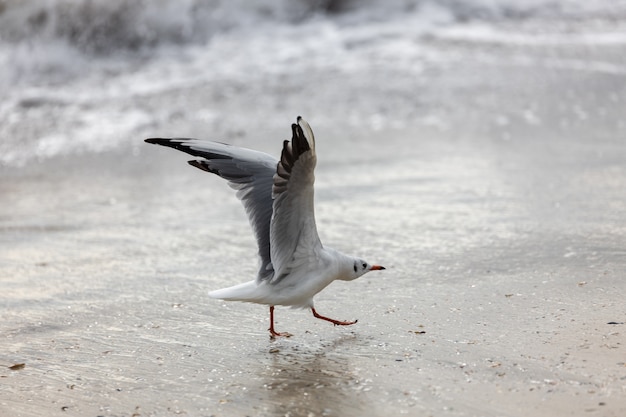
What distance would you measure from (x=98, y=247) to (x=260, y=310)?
1.37 meters

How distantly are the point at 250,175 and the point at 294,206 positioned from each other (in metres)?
0.42

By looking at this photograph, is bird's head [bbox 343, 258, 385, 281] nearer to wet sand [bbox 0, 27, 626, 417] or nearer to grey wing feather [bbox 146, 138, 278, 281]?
wet sand [bbox 0, 27, 626, 417]

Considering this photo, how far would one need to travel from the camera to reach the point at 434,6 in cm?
1257

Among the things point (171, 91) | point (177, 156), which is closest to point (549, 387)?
point (177, 156)

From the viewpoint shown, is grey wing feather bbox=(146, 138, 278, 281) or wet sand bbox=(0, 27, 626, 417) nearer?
wet sand bbox=(0, 27, 626, 417)

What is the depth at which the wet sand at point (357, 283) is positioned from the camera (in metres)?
3.08

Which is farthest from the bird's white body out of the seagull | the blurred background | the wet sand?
the blurred background

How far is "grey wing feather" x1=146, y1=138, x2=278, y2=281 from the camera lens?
383 cm

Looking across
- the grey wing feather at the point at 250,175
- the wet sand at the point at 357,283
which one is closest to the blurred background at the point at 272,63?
the wet sand at the point at 357,283

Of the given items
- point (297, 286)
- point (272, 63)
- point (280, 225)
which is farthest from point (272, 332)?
point (272, 63)

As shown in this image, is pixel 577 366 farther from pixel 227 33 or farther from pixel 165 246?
pixel 227 33

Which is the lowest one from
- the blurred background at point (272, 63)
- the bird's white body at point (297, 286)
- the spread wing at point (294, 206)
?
the bird's white body at point (297, 286)

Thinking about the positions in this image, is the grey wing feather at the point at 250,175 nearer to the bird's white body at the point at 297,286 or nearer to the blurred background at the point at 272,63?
the bird's white body at the point at 297,286

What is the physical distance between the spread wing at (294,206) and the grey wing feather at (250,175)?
117 mm
